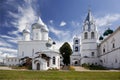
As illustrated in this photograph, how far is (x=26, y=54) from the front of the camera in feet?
212

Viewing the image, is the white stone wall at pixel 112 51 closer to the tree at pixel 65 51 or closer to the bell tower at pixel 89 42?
the bell tower at pixel 89 42

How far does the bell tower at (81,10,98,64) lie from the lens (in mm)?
62344

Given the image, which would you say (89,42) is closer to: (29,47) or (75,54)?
(75,54)

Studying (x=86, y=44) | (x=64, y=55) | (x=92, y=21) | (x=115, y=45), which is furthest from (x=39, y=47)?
(x=115, y=45)

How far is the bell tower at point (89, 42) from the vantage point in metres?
62.3

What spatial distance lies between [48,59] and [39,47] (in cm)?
1733

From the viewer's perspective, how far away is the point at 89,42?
6259 cm

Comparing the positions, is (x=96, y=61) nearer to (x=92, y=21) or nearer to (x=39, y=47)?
(x=92, y=21)

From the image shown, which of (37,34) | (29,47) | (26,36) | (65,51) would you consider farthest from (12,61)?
(65,51)

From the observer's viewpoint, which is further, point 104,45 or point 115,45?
point 104,45

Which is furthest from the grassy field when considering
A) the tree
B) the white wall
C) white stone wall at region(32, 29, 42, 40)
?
the white wall

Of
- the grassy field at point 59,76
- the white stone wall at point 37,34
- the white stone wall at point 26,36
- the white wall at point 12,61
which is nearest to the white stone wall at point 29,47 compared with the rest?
the white stone wall at point 37,34

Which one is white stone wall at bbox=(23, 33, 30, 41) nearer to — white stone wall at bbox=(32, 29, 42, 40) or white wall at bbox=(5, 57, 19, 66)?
white stone wall at bbox=(32, 29, 42, 40)

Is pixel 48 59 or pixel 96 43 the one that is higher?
pixel 96 43
